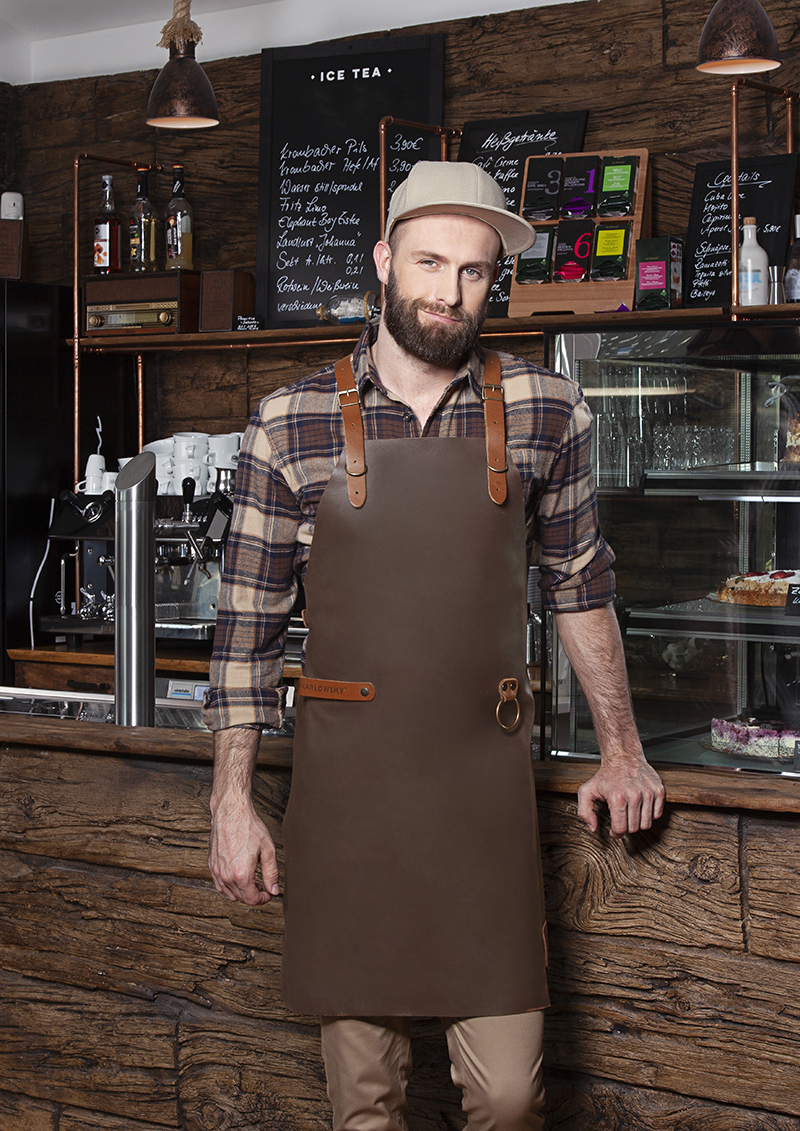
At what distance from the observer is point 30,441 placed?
423 centimetres

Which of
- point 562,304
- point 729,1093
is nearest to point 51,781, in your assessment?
point 729,1093

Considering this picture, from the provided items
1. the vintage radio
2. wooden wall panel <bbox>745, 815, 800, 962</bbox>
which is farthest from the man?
the vintage radio

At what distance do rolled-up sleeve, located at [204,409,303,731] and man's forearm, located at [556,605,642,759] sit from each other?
0.41 m

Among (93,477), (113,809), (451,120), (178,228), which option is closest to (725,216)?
(451,120)

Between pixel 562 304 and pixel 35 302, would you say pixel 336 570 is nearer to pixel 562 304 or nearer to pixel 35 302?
pixel 562 304

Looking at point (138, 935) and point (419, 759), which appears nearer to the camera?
point (419, 759)

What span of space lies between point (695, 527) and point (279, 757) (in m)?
1.24

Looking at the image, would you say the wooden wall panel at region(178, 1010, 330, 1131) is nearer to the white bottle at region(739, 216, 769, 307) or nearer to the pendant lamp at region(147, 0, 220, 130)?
the white bottle at region(739, 216, 769, 307)

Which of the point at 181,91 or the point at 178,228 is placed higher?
the point at 181,91

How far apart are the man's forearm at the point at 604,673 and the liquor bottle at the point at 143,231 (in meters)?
3.07

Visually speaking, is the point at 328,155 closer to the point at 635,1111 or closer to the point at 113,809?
the point at 113,809

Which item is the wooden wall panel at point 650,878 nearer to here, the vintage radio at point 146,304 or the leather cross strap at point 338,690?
the leather cross strap at point 338,690

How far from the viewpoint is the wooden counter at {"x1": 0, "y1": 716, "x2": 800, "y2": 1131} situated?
163 cm

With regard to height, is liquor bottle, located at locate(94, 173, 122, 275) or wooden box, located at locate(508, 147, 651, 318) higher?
liquor bottle, located at locate(94, 173, 122, 275)
